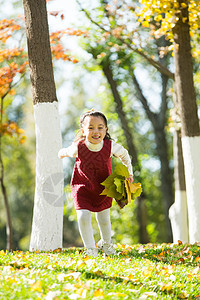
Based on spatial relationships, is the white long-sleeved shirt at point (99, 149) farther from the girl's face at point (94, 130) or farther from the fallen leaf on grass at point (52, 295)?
the fallen leaf on grass at point (52, 295)

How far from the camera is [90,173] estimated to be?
14.9 feet

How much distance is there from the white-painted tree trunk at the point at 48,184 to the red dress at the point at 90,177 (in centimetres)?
112

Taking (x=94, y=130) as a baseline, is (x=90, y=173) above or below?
below

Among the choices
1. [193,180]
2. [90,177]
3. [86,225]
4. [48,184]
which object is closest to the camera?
[86,225]

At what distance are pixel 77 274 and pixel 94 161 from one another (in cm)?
159

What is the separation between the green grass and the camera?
2.85m

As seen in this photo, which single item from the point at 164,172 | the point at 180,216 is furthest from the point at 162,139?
the point at 180,216

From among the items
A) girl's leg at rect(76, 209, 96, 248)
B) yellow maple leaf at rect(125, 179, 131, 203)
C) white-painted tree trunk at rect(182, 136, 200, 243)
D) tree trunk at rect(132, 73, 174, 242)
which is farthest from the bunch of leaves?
tree trunk at rect(132, 73, 174, 242)

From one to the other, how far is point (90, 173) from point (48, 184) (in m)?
1.33

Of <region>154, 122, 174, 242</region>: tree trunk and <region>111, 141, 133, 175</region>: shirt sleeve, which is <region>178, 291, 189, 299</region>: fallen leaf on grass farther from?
<region>154, 122, 174, 242</region>: tree trunk

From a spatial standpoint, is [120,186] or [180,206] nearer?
[120,186]

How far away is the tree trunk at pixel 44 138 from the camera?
Result: 563cm

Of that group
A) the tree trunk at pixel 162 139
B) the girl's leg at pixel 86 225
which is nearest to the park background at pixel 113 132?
the tree trunk at pixel 162 139

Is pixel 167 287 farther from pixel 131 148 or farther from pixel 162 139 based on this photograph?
pixel 162 139
